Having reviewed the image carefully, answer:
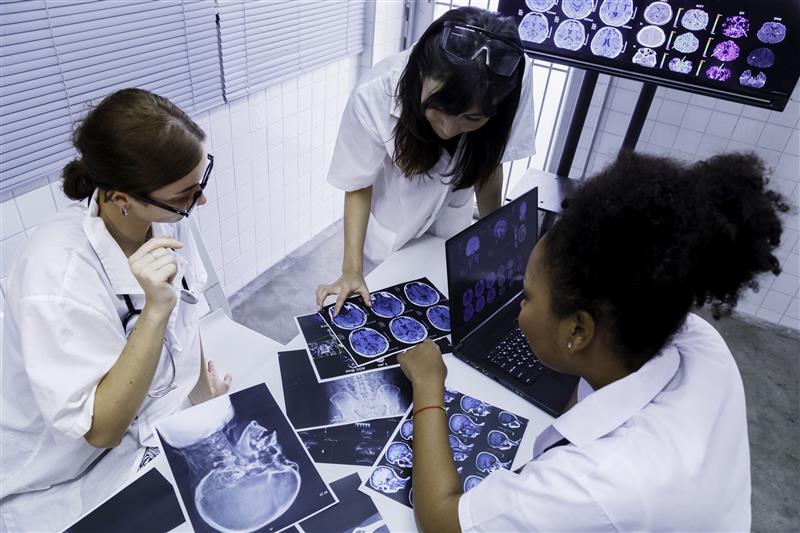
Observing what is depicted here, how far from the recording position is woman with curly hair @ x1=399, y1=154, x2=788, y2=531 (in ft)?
2.16

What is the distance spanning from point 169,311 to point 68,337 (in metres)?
0.17

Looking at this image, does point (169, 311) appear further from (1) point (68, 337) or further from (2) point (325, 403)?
(2) point (325, 403)

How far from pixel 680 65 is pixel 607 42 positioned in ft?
0.88

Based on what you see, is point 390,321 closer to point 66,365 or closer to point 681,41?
point 66,365

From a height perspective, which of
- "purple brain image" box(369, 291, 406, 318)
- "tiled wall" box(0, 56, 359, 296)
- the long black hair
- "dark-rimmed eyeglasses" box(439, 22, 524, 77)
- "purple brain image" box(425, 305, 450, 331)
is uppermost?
"dark-rimmed eyeglasses" box(439, 22, 524, 77)

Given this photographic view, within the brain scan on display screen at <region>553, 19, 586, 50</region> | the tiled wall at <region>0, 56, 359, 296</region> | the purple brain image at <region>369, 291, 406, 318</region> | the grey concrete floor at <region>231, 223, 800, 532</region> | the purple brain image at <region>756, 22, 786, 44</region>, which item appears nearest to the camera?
the purple brain image at <region>369, 291, 406, 318</region>

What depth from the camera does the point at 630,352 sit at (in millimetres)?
763

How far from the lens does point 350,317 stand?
1.28 meters

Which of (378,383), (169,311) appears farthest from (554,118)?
(169,311)

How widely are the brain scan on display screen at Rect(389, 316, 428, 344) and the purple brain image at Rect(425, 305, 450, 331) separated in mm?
37

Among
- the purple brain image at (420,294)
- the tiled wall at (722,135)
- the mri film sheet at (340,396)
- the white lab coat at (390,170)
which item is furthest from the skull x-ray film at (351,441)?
the tiled wall at (722,135)

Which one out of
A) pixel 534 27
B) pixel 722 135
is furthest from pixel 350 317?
pixel 722 135

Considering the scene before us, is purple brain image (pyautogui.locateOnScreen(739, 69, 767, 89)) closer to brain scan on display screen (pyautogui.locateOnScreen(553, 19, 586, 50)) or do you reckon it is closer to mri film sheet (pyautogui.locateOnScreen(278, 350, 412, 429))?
brain scan on display screen (pyautogui.locateOnScreen(553, 19, 586, 50))

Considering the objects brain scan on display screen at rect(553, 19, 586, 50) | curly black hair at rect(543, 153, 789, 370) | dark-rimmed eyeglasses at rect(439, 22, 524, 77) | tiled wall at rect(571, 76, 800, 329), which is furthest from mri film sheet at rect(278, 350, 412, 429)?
tiled wall at rect(571, 76, 800, 329)
